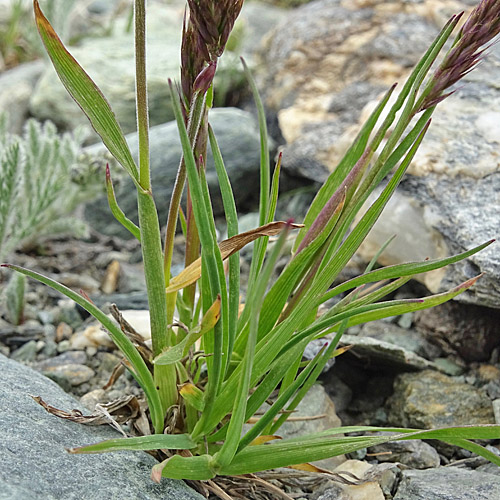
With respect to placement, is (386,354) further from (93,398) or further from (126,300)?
(126,300)

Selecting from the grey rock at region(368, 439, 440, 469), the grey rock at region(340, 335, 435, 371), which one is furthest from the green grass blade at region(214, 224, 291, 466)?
the grey rock at region(340, 335, 435, 371)

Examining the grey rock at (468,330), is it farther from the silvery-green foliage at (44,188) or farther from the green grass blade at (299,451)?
the silvery-green foliage at (44,188)

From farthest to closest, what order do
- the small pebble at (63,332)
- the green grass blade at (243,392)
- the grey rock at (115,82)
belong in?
the grey rock at (115,82) < the small pebble at (63,332) < the green grass blade at (243,392)

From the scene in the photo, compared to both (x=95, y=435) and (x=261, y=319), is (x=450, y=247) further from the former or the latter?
(x=95, y=435)

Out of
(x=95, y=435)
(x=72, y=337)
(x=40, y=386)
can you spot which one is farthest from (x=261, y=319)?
(x=72, y=337)

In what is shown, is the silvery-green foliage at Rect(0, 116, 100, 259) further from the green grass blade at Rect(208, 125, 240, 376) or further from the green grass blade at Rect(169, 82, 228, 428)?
the green grass blade at Rect(169, 82, 228, 428)

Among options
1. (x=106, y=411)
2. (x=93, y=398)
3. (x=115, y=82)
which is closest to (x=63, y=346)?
(x=93, y=398)

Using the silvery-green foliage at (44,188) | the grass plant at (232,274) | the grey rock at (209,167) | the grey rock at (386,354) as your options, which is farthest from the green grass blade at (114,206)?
the grey rock at (209,167)
